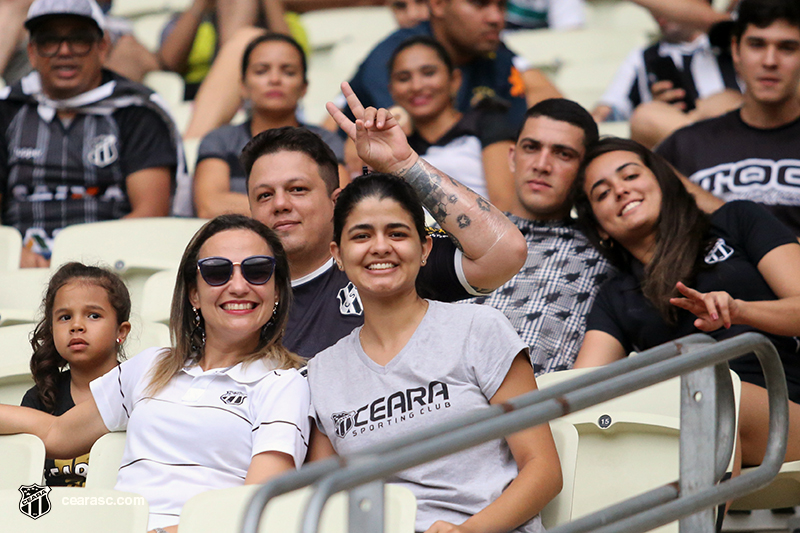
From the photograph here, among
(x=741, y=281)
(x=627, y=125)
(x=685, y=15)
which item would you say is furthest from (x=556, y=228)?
(x=685, y=15)

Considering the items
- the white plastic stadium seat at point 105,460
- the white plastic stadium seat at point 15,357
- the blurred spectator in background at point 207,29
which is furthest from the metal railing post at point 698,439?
the blurred spectator in background at point 207,29

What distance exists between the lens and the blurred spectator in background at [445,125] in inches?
146

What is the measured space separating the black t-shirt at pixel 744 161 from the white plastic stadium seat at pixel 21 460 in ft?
8.02

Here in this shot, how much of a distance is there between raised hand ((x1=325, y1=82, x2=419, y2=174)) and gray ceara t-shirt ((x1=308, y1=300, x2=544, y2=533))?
414 millimetres

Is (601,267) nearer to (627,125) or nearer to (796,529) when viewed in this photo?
(796,529)

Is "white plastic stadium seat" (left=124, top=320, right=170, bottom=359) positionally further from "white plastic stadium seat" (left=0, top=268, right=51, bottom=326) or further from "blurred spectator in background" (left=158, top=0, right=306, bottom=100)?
"blurred spectator in background" (left=158, top=0, right=306, bottom=100)

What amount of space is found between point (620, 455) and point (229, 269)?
3.25 ft

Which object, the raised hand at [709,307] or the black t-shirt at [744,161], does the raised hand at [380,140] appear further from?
the black t-shirt at [744,161]

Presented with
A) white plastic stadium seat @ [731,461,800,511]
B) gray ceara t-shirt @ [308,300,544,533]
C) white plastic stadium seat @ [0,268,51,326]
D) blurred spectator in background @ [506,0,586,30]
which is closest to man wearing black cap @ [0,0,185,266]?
white plastic stadium seat @ [0,268,51,326]

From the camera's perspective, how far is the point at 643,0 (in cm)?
473

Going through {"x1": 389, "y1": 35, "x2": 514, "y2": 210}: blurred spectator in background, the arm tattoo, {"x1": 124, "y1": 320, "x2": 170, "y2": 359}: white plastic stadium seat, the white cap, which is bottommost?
{"x1": 124, "y1": 320, "x2": 170, "y2": 359}: white plastic stadium seat

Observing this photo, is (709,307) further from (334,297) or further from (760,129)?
(760,129)

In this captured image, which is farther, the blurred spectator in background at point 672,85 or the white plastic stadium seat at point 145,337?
the blurred spectator in background at point 672,85

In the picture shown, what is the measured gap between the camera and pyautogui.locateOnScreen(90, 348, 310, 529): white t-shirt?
6.60ft
